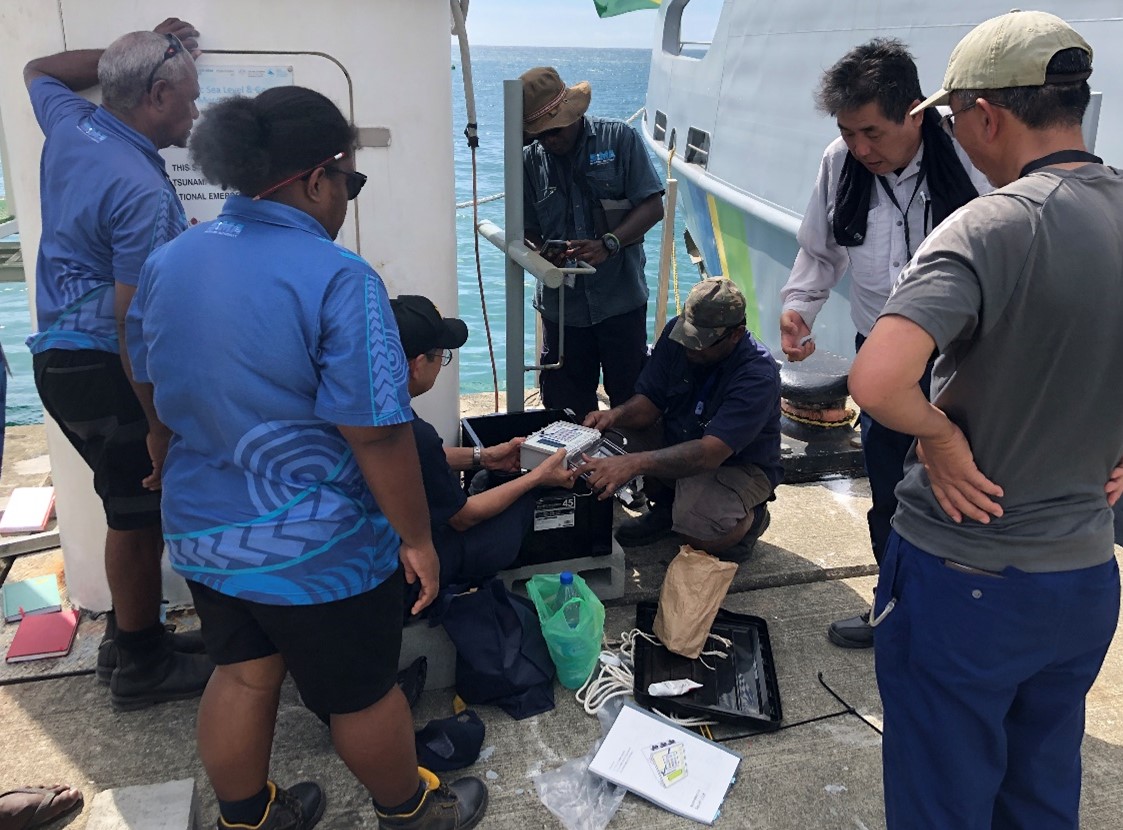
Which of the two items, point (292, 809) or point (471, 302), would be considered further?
point (471, 302)

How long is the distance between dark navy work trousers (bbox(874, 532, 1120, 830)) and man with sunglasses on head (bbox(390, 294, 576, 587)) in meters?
1.27

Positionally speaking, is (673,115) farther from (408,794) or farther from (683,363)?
(408,794)

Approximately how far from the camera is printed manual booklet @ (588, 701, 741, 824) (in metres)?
2.41

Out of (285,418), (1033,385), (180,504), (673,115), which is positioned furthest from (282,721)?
(673,115)

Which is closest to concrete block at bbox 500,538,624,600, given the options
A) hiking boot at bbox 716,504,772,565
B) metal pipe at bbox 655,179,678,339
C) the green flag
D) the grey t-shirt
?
hiking boot at bbox 716,504,772,565

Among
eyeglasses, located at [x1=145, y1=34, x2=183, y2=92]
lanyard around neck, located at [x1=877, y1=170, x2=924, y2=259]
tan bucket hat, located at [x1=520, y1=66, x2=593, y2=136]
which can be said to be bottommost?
lanyard around neck, located at [x1=877, y1=170, x2=924, y2=259]

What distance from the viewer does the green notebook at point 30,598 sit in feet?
10.4

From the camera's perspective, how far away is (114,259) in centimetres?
236

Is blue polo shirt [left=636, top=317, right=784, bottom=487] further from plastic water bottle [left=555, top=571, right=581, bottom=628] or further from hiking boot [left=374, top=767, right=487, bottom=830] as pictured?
hiking boot [left=374, top=767, right=487, bottom=830]

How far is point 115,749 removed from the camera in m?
2.61

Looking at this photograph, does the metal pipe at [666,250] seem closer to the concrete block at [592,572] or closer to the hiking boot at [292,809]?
the concrete block at [592,572]

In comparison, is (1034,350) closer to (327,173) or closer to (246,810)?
(327,173)

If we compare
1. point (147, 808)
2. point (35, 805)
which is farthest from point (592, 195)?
point (35, 805)

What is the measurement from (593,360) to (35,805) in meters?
2.79
